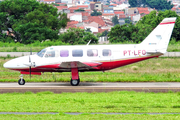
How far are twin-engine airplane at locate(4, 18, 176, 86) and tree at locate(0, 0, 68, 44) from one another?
1595 inches

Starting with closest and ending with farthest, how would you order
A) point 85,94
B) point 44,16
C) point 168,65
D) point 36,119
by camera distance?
point 36,119
point 85,94
point 168,65
point 44,16

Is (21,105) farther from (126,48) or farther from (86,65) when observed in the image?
(126,48)

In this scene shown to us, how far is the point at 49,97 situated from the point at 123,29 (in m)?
49.8

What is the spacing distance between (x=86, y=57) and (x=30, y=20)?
48.3 m

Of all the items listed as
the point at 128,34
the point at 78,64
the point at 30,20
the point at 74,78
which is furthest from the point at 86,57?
the point at 30,20

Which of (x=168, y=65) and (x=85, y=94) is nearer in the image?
(x=85, y=94)

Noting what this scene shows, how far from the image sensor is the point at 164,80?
2467 centimetres

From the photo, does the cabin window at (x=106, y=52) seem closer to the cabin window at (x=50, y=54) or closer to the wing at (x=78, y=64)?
the wing at (x=78, y=64)

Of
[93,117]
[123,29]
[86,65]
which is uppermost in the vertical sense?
[123,29]

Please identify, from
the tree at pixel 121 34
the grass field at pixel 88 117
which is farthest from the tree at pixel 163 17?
the grass field at pixel 88 117

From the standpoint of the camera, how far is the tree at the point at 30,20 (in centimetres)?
6456

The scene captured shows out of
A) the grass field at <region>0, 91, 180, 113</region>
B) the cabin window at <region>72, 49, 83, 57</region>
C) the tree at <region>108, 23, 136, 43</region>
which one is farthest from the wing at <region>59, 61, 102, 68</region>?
the tree at <region>108, 23, 136, 43</region>

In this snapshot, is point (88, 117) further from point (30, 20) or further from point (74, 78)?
point (30, 20)

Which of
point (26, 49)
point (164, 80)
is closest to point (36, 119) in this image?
point (164, 80)
